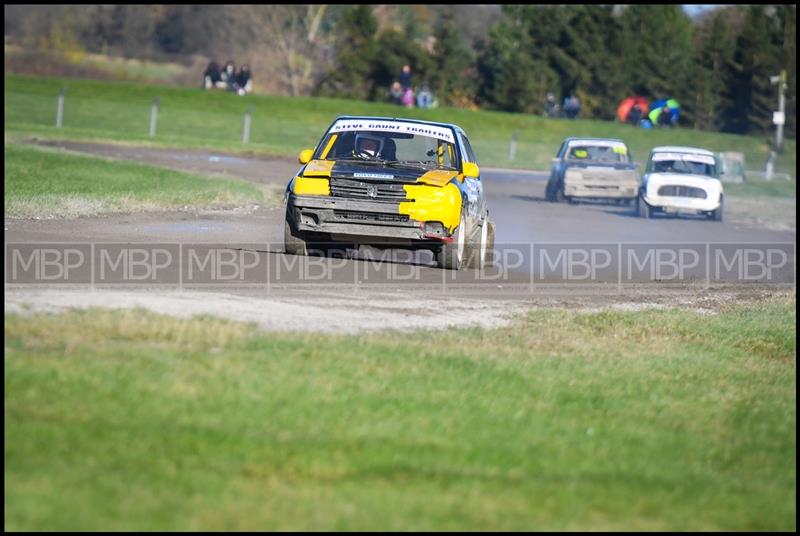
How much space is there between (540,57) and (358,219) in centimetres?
6112

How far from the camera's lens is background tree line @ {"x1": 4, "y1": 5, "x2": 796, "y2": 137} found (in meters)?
68.9

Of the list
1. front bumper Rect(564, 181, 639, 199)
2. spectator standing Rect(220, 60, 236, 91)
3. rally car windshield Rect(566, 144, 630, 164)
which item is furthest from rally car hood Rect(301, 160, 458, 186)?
spectator standing Rect(220, 60, 236, 91)

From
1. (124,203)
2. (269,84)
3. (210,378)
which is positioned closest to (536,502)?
(210,378)

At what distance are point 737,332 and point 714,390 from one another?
278 cm

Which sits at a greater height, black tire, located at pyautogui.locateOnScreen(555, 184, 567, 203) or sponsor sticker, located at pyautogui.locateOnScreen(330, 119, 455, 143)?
sponsor sticker, located at pyautogui.locateOnScreen(330, 119, 455, 143)

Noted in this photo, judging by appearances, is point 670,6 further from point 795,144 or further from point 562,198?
point 562,198

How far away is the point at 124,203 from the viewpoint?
20.0 metres

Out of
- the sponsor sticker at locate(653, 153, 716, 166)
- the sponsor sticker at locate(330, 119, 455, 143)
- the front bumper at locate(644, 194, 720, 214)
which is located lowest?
the front bumper at locate(644, 194, 720, 214)

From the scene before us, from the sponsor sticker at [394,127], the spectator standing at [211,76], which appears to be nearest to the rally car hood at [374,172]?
the sponsor sticker at [394,127]

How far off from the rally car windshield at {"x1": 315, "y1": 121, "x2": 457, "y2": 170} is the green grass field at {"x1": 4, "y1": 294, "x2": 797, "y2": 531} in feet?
17.5

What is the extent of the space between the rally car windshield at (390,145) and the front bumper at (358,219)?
112 cm

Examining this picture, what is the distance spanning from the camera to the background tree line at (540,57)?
2712 inches

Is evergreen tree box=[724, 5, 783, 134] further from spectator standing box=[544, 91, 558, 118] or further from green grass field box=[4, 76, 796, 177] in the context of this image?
spectator standing box=[544, 91, 558, 118]

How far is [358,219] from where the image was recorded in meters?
14.5
